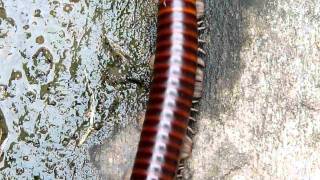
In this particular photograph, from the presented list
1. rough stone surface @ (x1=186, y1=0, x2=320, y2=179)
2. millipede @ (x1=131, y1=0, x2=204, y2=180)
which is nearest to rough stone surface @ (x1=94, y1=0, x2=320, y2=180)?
rough stone surface @ (x1=186, y1=0, x2=320, y2=179)

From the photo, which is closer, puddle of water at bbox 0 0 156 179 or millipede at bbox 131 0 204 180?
millipede at bbox 131 0 204 180

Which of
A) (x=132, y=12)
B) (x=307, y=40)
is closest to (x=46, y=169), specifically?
(x=132, y=12)

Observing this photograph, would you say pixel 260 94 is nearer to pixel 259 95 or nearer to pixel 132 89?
pixel 259 95

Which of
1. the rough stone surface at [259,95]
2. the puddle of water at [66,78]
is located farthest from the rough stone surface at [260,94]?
the puddle of water at [66,78]

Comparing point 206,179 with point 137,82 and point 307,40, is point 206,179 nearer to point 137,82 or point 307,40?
point 137,82

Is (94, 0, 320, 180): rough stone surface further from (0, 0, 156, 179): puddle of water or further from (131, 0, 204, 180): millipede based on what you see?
(0, 0, 156, 179): puddle of water

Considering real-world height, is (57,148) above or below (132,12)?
below

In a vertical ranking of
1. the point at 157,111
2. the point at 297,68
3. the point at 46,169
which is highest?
the point at 297,68

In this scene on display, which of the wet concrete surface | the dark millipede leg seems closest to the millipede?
the dark millipede leg
